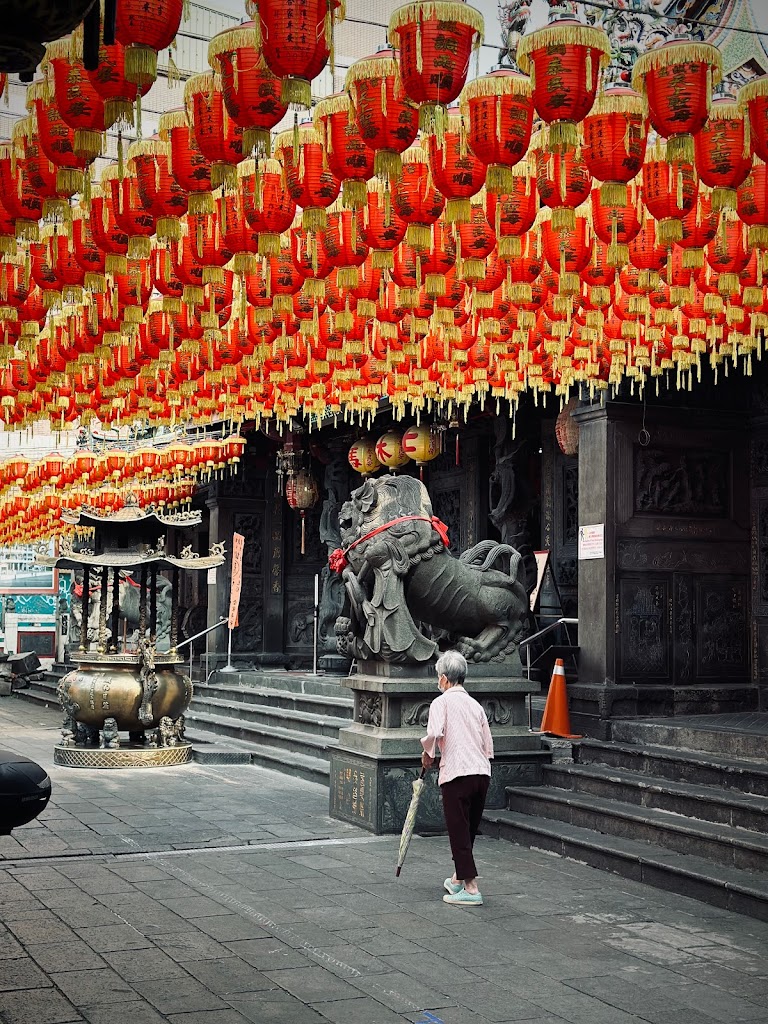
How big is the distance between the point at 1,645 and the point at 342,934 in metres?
30.2

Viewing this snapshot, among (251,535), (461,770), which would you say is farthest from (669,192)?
(251,535)

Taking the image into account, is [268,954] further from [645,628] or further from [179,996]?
[645,628]

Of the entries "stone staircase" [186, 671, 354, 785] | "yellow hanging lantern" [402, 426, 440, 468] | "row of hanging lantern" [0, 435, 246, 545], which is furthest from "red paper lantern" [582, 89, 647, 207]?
"row of hanging lantern" [0, 435, 246, 545]

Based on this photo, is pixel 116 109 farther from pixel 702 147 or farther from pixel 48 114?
pixel 702 147

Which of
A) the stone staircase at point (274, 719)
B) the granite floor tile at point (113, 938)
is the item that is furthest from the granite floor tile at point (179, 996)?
the stone staircase at point (274, 719)

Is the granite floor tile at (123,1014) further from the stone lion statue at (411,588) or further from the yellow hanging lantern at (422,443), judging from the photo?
the yellow hanging lantern at (422,443)

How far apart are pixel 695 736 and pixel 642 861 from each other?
2669 mm

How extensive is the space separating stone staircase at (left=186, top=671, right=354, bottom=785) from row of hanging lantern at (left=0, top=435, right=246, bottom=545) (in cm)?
345

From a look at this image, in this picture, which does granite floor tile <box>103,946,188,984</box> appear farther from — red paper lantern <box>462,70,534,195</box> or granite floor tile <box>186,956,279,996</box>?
red paper lantern <box>462,70,534,195</box>

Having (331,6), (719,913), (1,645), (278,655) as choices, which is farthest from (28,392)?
(1,645)

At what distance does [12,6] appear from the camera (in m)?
2.17

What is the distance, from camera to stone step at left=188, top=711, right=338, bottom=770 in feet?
43.5

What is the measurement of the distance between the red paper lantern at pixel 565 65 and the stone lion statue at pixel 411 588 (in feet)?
15.0

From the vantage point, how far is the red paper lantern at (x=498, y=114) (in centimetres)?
607
